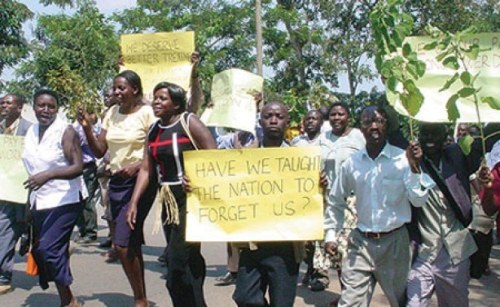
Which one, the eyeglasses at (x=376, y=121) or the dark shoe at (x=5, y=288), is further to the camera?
the dark shoe at (x=5, y=288)

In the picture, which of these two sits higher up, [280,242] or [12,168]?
[12,168]

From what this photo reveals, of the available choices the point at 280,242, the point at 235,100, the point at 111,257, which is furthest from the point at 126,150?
the point at 111,257

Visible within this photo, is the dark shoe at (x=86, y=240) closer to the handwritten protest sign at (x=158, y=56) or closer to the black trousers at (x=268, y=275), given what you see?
the handwritten protest sign at (x=158, y=56)

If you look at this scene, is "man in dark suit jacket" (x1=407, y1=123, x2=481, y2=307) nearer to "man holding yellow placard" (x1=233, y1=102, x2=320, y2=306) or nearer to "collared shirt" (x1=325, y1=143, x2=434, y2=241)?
"collared shirt" (x1=325, y1=143, x2=434, y2=241)

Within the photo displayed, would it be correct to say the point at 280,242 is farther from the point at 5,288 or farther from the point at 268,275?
the point at 5,288

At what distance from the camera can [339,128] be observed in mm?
6320

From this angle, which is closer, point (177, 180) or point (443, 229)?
point (443, 229)

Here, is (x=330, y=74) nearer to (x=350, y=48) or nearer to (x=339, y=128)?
(x=350, y=48)

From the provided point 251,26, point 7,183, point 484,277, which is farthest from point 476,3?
point 7,183

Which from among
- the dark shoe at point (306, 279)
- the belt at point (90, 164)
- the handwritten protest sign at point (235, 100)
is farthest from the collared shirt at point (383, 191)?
the belt at point (90, 164)

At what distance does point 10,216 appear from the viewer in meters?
6.79

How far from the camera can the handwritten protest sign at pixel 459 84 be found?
14.8ft

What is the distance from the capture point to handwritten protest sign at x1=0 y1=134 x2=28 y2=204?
6465mm

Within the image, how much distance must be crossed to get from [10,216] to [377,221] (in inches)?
153
